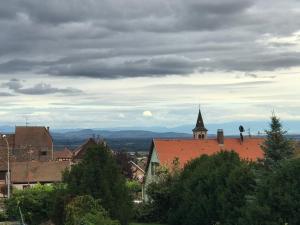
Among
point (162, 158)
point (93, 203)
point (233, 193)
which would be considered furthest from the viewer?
point (162, 158)

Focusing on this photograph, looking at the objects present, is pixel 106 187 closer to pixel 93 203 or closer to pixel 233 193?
pixel 93 203

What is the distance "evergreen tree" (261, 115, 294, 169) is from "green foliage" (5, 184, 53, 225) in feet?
47.5

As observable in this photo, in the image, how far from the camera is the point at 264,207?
24328mm

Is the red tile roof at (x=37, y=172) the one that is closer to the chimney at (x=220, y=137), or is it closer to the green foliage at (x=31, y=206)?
the chimney at (x=220, y=137)

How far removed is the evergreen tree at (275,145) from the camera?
36.3 m

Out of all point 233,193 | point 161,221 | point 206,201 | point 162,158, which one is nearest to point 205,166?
point 206,201

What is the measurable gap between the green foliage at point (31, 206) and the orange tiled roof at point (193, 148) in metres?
19.8

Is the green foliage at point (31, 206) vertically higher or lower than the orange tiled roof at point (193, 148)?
lower

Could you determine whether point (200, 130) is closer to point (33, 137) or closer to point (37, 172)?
point (33, 137)

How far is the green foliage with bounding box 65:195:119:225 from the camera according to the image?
21312 millimetres

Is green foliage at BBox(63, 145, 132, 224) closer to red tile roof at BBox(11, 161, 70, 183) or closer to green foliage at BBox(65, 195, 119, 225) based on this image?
green foliage at BBox(65, 195, 119, 225)

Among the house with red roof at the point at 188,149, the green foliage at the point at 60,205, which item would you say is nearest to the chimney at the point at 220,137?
the house with red roof at the point at 188,149

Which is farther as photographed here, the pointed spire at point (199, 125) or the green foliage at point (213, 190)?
the pointed spire at point (199, 125)

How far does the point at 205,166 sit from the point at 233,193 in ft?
21.1
